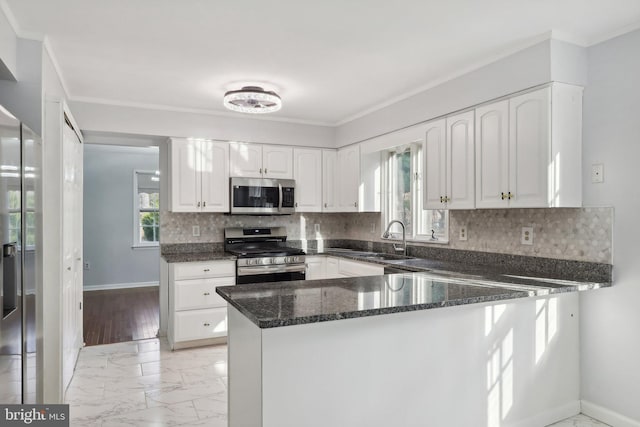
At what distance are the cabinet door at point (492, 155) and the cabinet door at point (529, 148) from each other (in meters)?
0.05

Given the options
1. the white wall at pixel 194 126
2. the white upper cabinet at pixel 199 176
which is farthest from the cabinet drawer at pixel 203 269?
the white wall at pixel 194 126

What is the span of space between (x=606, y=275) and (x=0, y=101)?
373cm

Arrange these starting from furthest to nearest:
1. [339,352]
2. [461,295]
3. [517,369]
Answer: [517,369], [461,295], [339,352]

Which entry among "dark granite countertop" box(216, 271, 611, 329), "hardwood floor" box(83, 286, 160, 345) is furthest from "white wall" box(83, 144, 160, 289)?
"dark granite countertop" box(216, 271, 611, 329)

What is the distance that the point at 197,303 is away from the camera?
4066mm

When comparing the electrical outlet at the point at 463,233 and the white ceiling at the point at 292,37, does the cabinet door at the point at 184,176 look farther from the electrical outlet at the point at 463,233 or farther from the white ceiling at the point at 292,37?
the electrical outlet at the point at 463,233

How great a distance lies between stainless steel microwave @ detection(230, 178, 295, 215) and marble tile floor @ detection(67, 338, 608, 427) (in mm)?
1452

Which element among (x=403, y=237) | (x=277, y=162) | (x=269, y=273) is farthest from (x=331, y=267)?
(x=277, y=162)

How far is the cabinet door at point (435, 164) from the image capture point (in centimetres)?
338

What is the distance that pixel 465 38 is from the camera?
264cm

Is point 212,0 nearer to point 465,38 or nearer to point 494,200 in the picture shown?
point 465,38

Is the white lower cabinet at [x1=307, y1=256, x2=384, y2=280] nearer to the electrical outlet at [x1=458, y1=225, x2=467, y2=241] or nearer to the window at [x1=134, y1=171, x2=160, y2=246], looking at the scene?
the electrical outlet at [x1=458, y1=225, x2=467, y2=241]

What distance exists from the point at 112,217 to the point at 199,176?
3.77 metres

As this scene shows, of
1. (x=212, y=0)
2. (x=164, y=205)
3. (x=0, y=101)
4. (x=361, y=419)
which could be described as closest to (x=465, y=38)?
(x=212, y=0)
